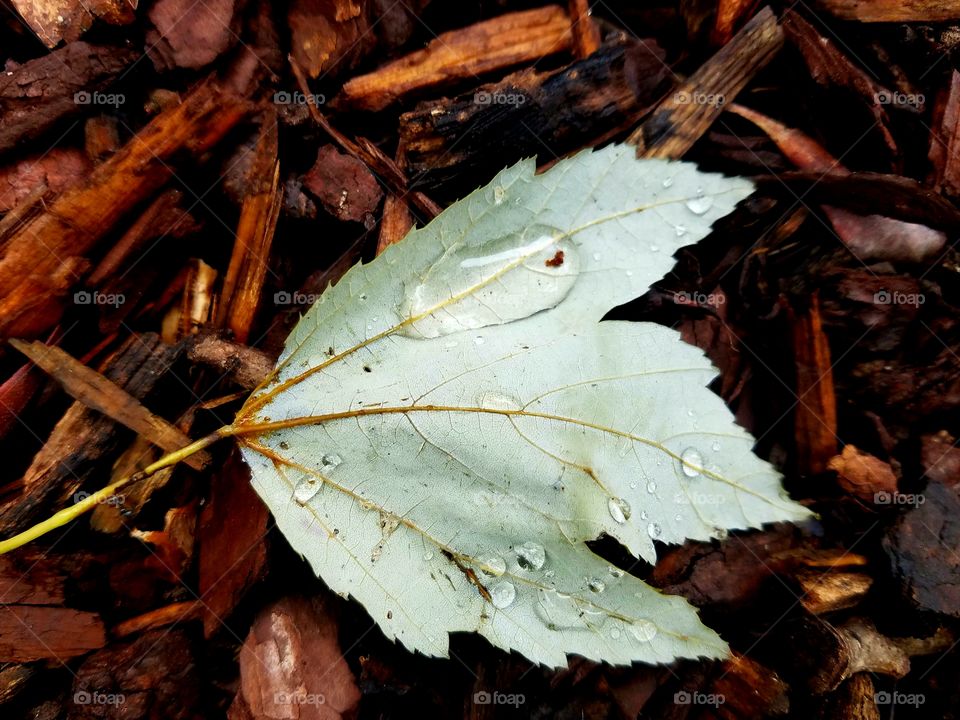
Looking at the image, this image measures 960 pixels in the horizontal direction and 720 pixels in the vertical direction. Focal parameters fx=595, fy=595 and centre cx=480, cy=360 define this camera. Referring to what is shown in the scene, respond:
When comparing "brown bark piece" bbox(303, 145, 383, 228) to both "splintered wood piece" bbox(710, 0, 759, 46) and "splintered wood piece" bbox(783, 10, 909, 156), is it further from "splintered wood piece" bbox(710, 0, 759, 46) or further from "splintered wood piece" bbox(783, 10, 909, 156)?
"splintered wood piece" bbox(783, 10, 909, 156)

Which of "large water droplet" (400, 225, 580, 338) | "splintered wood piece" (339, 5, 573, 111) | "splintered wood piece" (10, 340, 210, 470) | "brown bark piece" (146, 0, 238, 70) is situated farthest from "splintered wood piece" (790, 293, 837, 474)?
"brown bark piece" (146, 0, 238, 70)

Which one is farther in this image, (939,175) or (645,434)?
(939,175)

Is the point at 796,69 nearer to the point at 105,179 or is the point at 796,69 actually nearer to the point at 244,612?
the point at 105,179

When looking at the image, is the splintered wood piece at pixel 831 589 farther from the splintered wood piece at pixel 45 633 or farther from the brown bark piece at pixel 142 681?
the splintered wood piece at pixel 45 633

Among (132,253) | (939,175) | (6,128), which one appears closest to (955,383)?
(939,175)

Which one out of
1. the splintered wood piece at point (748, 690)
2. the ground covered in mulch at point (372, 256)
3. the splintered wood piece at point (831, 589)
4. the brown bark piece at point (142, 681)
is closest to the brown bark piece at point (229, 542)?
the ground covered in mulch at point (372, 256)

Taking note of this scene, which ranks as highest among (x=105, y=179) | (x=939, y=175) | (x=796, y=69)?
(x=105, y=179)
